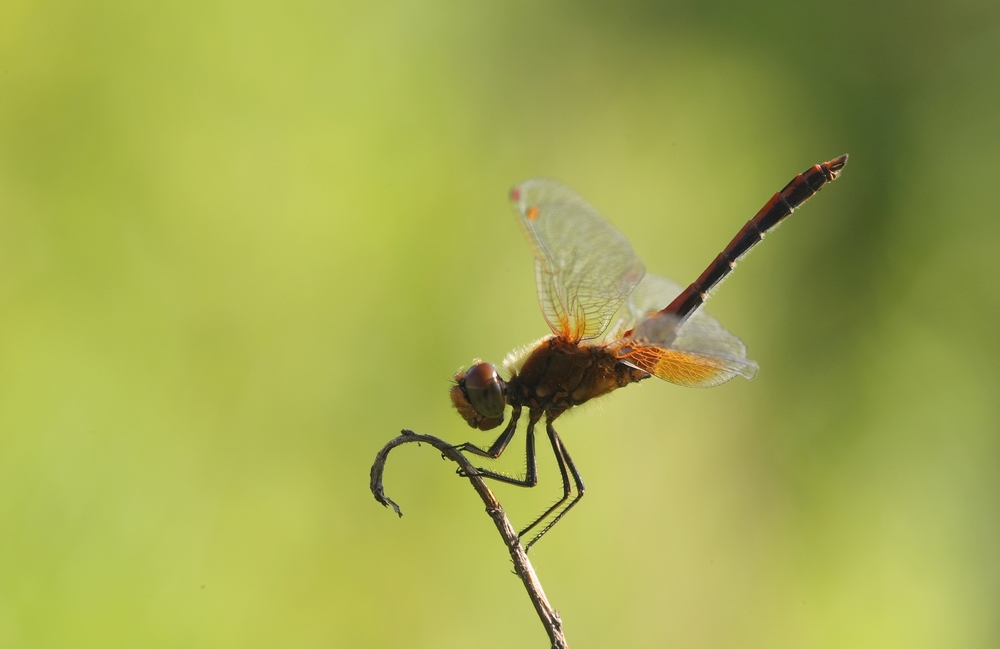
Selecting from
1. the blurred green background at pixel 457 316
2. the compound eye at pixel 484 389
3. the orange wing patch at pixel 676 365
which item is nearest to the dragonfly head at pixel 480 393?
the compound eye at pixel 484 389

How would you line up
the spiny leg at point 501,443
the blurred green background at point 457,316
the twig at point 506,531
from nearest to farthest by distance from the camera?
the twig at point 506,531 → the spiny leg at point 501,443 → the blurred green background at point 457,316

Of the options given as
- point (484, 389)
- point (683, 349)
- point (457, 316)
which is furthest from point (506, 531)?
point (457, 316)

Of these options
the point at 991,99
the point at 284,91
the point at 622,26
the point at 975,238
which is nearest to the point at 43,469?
the point at 284,91

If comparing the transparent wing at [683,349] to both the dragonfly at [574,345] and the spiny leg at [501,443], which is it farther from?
the spiny leg at [501,443]

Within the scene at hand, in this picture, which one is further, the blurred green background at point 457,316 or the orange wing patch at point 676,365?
the blurred green background at point 457,316

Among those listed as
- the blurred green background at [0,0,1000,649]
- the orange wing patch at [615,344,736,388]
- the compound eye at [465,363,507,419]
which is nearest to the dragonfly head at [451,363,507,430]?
the compound eye at [465,363,507,419]

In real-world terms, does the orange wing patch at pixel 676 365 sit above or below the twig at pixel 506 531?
above

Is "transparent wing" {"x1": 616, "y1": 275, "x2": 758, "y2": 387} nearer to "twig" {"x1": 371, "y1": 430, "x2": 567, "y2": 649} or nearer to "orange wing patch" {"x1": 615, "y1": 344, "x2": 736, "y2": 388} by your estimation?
"orange wing patch" {"x1": 615, "y1": 344, "x2": 736, "y2": 388}
